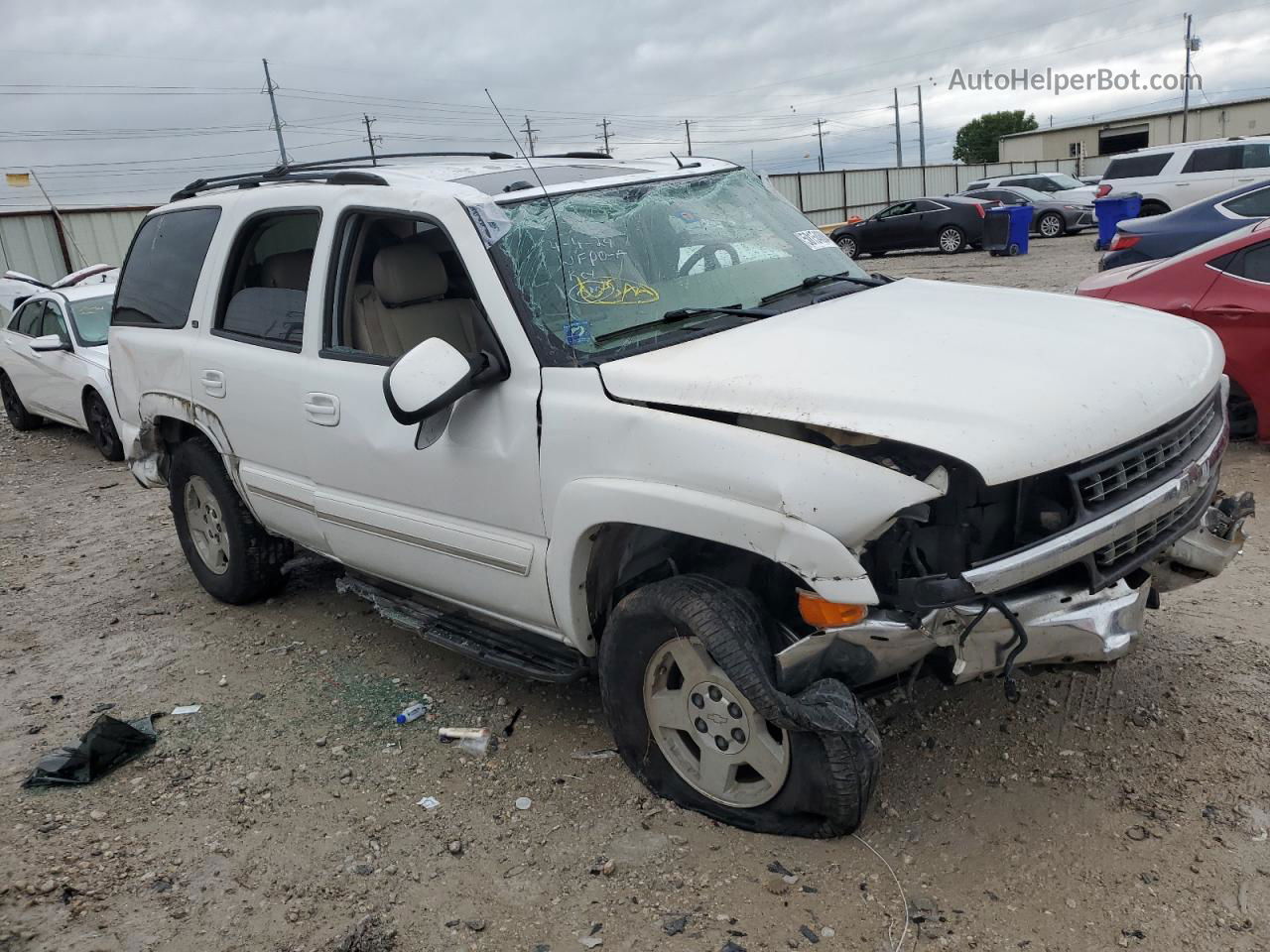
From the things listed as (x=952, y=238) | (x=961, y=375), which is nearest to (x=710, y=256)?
(x=961, y=375)

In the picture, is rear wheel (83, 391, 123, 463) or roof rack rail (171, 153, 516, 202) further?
rear wheel (83, 391, 123, 463)

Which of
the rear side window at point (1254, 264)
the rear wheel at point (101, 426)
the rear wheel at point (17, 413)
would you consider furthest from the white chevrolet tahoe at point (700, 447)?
the rear wheel at point (17, 413)

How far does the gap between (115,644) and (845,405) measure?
4.12 meters

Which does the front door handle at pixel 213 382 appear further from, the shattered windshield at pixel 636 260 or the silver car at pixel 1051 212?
the silver car at pixel 1051 212

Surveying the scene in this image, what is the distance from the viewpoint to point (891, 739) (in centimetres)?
361

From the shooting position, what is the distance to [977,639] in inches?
106

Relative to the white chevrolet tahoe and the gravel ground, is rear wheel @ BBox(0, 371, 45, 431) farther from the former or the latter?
the white chevrolet tahoe

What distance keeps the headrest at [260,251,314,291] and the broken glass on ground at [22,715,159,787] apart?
187 cm

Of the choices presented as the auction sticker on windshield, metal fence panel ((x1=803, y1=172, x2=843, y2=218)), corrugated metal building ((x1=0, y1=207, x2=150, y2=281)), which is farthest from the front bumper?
metal fence panel ((x1=803, y1=172, x2=843, y2=218))

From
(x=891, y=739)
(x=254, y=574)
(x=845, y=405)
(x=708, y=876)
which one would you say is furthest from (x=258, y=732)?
(x=845, y=405)

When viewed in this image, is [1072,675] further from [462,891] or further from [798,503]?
[462,891]

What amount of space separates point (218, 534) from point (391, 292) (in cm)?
211

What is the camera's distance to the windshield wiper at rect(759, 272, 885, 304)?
3.76 metres

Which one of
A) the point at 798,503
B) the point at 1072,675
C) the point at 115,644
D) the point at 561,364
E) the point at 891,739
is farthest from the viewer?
the point at 115,644
